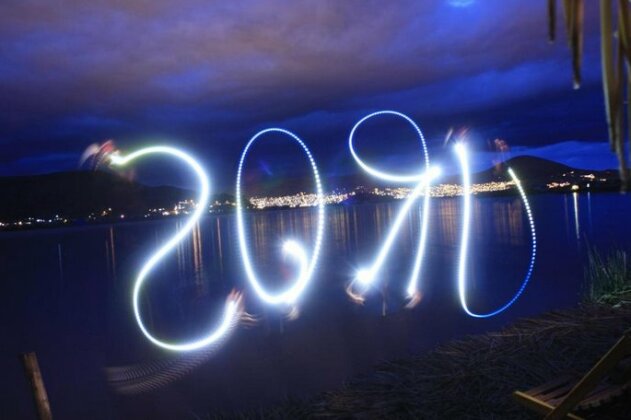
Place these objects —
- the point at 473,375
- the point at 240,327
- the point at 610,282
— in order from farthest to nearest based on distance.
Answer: the point at 240,327 → the point at 610,282 → the point at 473,375

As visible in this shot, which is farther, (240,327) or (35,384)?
(240,327)

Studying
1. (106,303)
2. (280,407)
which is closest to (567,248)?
(106,303)

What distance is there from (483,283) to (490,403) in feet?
50.3

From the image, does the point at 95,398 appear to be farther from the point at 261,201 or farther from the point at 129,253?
the point at 129,253

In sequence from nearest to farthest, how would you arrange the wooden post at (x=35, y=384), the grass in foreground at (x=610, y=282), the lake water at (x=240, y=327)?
the wooden post at (x=35, y=384) → the grass in foreground at (x=610, y=282) → the lake water at (x=240, y=327)

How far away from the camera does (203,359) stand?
11742mm

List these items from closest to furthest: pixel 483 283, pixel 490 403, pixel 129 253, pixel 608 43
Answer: pixel 608 43 < pixel 490 403 < pixel 483 283 < pixel 129 253

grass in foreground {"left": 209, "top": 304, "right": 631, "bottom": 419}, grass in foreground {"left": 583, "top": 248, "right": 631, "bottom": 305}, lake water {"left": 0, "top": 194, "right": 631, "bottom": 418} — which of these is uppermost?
grass in foreground {"left": 583, "top": 248, "right": 631, "bottom": 305}

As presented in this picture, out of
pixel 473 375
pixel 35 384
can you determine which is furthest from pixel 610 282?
pixel 35 384

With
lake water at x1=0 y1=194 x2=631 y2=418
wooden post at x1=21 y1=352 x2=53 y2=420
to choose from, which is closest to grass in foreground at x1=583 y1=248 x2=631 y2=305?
lake water at x1=0 y1=194 x2=631 y2=418

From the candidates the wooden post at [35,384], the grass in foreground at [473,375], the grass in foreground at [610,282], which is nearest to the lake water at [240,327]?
the grass in foreground at [473,375]

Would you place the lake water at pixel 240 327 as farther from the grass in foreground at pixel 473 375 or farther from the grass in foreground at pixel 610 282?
the grass in foreground at pixel 610 282

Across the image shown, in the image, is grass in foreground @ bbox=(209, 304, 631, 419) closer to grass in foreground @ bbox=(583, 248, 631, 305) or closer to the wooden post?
grass in foreground @ bbox=(583, 248, 631, 305)

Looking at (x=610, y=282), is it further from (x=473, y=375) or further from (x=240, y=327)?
(x=240, y=327)
